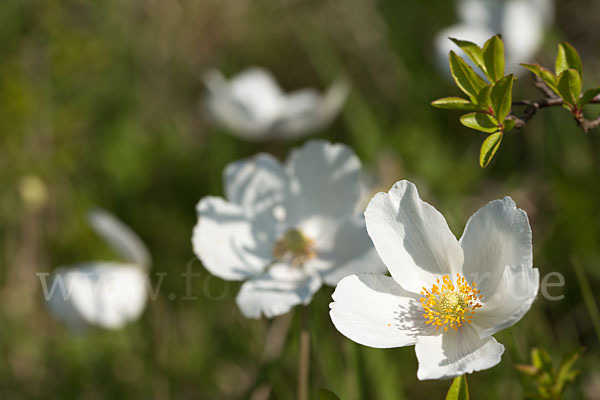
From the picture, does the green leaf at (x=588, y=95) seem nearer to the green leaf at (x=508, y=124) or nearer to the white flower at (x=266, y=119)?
the green leaf at (x=508, y=124)

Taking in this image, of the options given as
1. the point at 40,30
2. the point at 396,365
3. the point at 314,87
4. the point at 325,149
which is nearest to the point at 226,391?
the point at 396,365

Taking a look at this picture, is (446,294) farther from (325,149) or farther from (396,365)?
(396,365)

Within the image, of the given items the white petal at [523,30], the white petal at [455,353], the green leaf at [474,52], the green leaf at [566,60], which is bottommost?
the white petal at [455,353]

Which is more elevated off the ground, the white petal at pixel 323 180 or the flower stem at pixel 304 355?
the white petal at pixel 323 180

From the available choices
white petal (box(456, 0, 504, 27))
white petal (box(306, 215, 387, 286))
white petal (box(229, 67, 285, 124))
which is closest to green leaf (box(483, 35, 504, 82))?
white petal (box(306, 215, 387, 286))

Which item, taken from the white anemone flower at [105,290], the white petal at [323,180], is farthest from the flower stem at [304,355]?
the white anemone flower at [105,290]

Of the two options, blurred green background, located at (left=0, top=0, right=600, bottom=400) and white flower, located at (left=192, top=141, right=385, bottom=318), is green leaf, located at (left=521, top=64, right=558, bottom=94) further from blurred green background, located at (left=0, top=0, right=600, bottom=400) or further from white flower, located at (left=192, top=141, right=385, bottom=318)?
blurred green background, located at (left=0, top=0, right=600, bottom=400)
